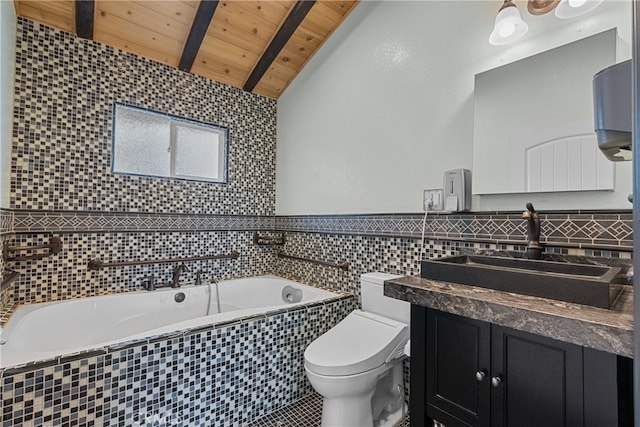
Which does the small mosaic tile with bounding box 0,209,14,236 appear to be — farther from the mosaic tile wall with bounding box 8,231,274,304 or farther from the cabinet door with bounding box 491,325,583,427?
the cabinet door with bounding box 491,325,583,427

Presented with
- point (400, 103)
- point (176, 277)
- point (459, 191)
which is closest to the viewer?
point (459, 191)

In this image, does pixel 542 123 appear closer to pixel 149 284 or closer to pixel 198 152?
pixel 198 152

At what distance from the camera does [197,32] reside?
91.0 inches

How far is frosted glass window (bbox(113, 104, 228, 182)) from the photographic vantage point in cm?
243

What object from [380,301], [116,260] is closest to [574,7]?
[380,301]

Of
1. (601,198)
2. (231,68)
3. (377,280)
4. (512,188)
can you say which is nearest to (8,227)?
(231,68)

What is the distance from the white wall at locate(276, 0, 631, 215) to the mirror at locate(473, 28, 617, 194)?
0.05 metres

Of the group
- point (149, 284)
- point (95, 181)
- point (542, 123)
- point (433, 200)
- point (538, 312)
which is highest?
point (542, 123)

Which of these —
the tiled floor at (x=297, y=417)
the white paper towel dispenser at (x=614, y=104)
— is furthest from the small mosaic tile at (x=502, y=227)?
the tiled floor at (x=297, y=417)

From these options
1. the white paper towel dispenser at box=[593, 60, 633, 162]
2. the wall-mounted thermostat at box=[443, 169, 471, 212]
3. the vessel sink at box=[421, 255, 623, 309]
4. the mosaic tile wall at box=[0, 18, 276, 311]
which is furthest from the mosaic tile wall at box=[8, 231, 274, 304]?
the white paper towel dispenser at box=[593, 60, 633, 162]

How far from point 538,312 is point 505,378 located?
272 mm

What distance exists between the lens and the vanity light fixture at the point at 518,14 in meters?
1.32

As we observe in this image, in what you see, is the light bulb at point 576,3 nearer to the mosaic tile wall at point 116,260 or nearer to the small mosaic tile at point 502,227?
the small mosaic tile at point 502,227

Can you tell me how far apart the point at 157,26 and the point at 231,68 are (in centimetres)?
66
